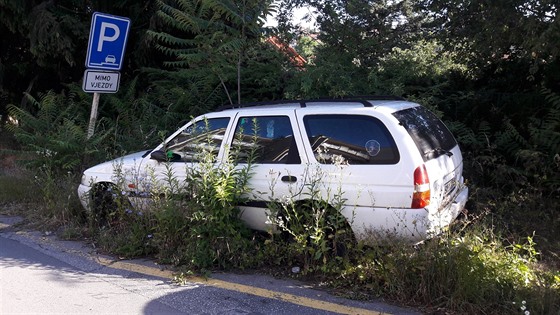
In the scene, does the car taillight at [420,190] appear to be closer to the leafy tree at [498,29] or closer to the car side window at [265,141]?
the car side window at [265,141]

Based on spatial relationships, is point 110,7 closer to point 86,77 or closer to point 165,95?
point 165,95

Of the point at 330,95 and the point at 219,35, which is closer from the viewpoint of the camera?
the point at 330,95

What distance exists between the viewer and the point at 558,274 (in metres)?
4.05

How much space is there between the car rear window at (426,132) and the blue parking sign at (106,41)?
520 cm

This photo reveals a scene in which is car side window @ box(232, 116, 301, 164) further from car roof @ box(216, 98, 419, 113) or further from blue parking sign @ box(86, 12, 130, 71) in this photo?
blue parking sign @ box(86, 12, 130, 71)

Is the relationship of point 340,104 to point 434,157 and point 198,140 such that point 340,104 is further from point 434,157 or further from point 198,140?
point 198,140

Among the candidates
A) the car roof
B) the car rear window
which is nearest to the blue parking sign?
the car roof

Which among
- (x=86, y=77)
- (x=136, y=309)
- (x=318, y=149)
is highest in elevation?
(x=86, y=77)

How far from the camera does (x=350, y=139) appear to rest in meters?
4.93

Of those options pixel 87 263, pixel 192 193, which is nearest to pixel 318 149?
pixel 192 193

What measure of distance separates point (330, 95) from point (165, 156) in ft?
10.1

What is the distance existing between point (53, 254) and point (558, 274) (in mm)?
5330

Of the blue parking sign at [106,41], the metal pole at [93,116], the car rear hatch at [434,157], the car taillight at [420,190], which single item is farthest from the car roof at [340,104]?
the metal pole at [93,116]

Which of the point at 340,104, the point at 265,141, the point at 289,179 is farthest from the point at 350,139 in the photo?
the point at 265,141
